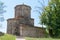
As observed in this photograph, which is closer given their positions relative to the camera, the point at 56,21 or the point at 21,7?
the point at 56,21

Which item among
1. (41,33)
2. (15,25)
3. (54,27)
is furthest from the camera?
(15,25)

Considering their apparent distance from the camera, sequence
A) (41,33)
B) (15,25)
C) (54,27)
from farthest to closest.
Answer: (15,25) < (41,33) < (54,27)

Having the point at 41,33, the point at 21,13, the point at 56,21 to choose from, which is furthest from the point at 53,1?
the point at 21,13

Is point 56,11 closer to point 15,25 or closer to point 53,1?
point 53,1

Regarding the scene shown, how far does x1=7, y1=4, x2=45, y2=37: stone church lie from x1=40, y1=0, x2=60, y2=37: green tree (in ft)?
7.33

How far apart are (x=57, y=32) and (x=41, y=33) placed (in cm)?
373

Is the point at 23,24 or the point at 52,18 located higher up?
the point at 52,18

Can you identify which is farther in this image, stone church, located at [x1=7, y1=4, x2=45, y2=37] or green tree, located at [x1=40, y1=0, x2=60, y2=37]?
stone church, located at [x1=7, y1=4, x2=45, y2=37]

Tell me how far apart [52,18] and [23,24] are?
584cm

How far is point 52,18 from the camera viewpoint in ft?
103

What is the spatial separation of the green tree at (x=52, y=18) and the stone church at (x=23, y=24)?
2.23 m

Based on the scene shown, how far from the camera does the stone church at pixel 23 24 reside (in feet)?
109

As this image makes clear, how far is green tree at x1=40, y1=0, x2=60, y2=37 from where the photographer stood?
31.2m

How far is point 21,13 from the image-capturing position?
126ft
